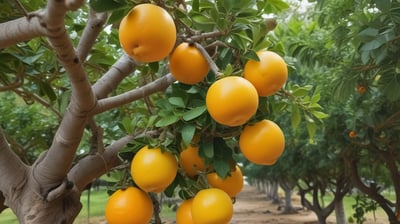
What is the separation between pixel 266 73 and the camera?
4.30 ft

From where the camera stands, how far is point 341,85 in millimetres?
4023

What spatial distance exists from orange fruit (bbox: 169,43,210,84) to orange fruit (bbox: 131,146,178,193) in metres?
0.25

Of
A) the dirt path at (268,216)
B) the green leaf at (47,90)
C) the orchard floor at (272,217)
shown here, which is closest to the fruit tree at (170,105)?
the green leaf at (47,90)

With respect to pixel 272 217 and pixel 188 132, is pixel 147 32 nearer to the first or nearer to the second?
pixel 188 132

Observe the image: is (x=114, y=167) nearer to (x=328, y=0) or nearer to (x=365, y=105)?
(x=328, y=0)

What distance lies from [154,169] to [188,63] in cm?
34

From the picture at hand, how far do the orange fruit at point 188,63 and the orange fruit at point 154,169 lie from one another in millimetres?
252

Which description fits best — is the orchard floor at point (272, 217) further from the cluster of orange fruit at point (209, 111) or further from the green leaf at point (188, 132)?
the green leaf at point (188, 132)

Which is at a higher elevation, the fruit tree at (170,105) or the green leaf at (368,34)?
the fruit tree at (170,105)

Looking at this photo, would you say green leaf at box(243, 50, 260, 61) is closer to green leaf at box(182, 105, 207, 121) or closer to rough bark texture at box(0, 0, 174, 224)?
green leaf at box(182, 105, 207, 121)

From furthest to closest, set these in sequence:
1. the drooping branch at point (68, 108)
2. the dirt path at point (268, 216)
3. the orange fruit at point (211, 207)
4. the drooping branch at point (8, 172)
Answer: the dirt path at point (268, 216) → the drooping branch at point (8, 172) → the orange fruit at point (211, 207) → the drooping branch at point (68, 108)

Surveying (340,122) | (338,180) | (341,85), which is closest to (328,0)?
(341,85)

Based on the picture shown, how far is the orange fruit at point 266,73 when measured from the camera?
1.31m

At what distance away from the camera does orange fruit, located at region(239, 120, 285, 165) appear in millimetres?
1376
